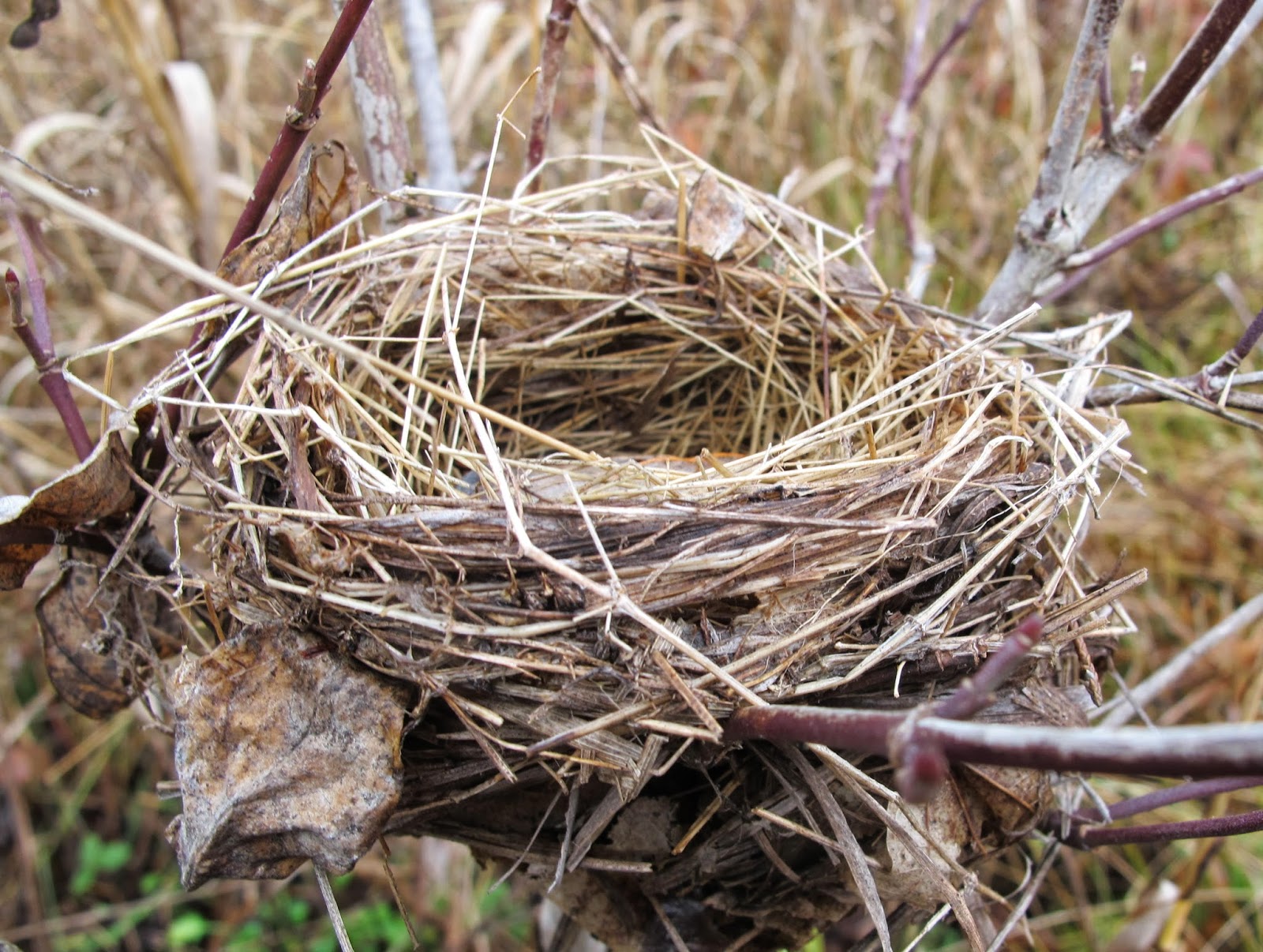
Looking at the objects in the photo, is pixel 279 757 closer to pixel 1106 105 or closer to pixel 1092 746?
pixel 1092 746

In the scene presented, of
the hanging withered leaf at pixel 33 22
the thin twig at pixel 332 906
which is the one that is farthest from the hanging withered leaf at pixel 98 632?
the hanging withered leaf at pixel 33 22

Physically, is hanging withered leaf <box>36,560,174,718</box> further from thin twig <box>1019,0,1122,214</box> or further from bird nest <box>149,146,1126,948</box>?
thin twig <box>1019,0,1122,214</box>

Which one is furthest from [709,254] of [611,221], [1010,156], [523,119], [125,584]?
[1010,156]

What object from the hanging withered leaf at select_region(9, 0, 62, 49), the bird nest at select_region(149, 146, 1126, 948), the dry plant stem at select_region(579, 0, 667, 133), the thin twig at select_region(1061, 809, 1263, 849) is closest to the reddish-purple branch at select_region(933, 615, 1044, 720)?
the bird nest at select_region(149, 146, 1126, 948)

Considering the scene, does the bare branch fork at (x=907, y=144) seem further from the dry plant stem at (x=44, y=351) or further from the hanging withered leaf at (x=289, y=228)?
the dry plant stem at (x=44, y=351)

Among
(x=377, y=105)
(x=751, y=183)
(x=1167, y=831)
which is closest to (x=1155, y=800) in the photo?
(x=1167, y=831)
